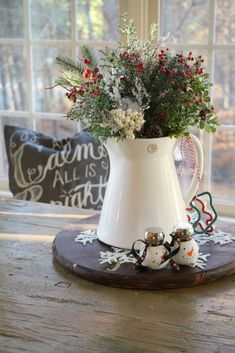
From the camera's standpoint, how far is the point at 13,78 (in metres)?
2.57

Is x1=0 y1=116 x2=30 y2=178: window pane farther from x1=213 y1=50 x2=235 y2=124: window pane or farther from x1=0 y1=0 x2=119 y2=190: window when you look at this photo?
x1=213 y1=50 x2=235 y2=124: window pane

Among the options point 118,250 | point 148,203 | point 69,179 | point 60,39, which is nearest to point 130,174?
point 148,203

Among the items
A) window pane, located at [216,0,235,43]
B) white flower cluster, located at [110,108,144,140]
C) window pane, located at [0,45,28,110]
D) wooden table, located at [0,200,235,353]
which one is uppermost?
window pane, located at [216,0,235,43]

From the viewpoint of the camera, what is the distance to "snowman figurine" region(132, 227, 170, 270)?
121 cm

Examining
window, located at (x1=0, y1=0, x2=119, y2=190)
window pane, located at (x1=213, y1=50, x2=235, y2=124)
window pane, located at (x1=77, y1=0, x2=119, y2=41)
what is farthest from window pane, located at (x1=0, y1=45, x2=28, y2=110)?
window pane, located at (x1=213, y1=50, x2=235, y2=124)

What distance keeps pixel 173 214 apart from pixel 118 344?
392mm

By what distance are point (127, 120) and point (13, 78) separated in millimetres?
1476

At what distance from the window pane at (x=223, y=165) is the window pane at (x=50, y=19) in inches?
30.6

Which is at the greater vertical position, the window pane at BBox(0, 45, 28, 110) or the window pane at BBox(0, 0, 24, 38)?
the window pane at BBox(0, 0, 24, 38)

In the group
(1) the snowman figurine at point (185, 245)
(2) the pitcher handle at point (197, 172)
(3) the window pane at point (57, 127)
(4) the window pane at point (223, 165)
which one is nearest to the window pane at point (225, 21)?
(4) the window pane at point (223, 165)

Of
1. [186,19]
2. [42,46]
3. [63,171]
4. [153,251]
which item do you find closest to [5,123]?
[42,46]

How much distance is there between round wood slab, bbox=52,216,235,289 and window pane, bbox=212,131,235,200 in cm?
86

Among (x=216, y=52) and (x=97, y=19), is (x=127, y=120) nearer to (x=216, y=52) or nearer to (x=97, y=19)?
(x=216, y=52)

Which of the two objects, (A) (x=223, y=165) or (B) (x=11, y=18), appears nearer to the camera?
(A) (x=223, y=165)
